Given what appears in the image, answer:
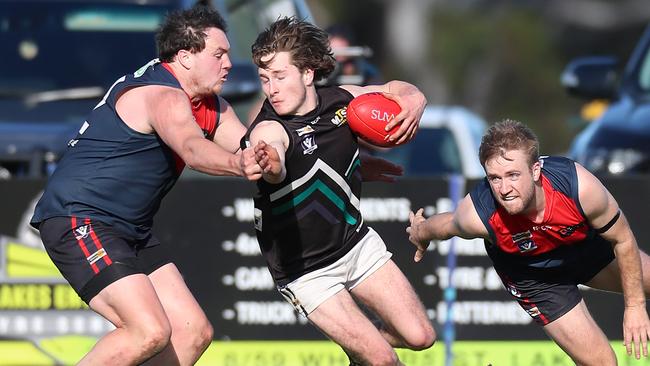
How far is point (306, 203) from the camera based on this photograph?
22.5ft

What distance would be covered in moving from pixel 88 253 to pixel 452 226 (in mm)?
1846

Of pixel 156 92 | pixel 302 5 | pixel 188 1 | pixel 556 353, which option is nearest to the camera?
pixel 156 92

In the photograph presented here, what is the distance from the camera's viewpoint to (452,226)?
7008 mm

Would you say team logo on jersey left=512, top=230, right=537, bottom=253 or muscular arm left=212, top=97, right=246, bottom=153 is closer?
team logo on jersey left=512, top=230, right=537, bottom=253

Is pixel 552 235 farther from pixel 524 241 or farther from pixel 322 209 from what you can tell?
pixel 322 209

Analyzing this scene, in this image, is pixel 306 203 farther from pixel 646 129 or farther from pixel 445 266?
pixel 646 129

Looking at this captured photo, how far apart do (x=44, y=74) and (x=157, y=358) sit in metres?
3.29

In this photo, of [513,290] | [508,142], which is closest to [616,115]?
[513,290]

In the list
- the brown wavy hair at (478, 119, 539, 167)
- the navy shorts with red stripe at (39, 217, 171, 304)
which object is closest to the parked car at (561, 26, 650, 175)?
the brown wavy hair at (478, 119, 539, 167)

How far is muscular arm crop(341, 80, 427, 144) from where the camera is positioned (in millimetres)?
6918

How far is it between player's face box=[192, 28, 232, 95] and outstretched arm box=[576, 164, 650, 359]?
1.88 meters

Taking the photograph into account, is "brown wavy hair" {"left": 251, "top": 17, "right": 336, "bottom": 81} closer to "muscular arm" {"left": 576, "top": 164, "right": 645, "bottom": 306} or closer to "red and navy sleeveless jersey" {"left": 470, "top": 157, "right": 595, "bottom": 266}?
"red and navy sleeveless jersey" {"left": 470, "top": 157, "right": 595, "bottom": 266}

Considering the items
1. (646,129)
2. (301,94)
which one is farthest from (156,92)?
(646,129)

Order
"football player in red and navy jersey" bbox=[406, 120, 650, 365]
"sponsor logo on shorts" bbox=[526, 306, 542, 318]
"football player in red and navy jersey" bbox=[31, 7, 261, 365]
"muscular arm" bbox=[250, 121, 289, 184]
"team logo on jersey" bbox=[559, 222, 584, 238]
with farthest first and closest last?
Answer: "sponsor logo on shorts" bbox=[526, 306, 542, 318]
"team logo on jersey" bbox=[559, 222, 584, 238]
"football player in red and navy jersey" bbox=[406, 120, 650, 365]
"football player in red and navy jersey" bbox=[31, 7, 261, 365]
"muscular arm" bbox=[250, 121, 289, 184]
